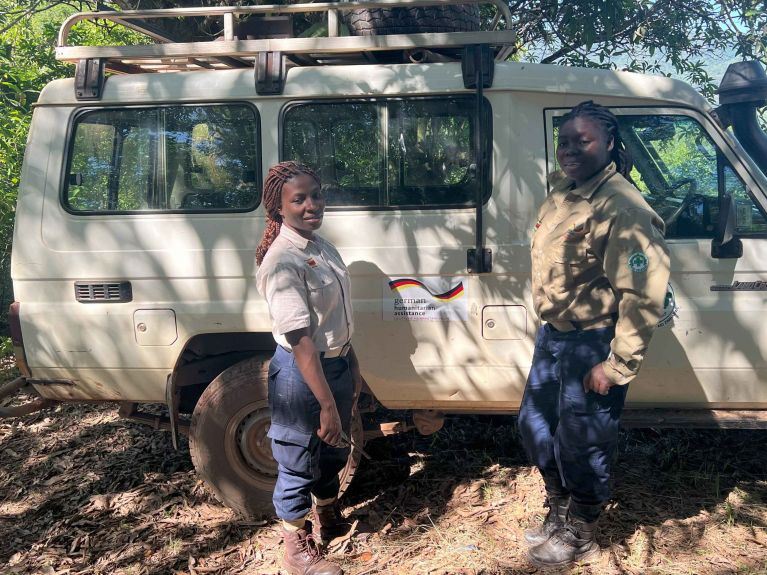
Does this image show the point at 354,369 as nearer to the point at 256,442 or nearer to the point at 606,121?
the point at 256,442

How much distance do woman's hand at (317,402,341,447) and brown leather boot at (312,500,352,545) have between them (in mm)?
690

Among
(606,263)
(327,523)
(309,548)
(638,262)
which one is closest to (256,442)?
(327,523)

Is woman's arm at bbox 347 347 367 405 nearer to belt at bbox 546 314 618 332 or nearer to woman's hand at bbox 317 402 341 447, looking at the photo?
woman's hand at bbox 317 402 341 447

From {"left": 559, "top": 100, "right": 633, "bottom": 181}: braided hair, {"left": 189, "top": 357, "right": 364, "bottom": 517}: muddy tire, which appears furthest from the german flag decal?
{"left": 559, "top": 100, "right": 633, "bottom": 181}: braided hair

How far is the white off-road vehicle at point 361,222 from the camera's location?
3.21 m

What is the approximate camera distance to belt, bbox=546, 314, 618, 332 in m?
2.71

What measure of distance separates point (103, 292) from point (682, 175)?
120 inches

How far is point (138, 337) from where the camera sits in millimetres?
3385

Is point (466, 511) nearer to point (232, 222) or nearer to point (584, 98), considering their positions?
point (232, 222)

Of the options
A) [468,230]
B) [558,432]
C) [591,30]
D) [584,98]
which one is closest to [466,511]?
[558,432]

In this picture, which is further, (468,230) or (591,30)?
(591,30)

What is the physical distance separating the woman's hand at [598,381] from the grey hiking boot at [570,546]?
737 millimetres

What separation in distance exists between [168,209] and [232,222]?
359mm

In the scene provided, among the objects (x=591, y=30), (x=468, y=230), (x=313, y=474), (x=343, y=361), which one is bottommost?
(x=313, y=474)
